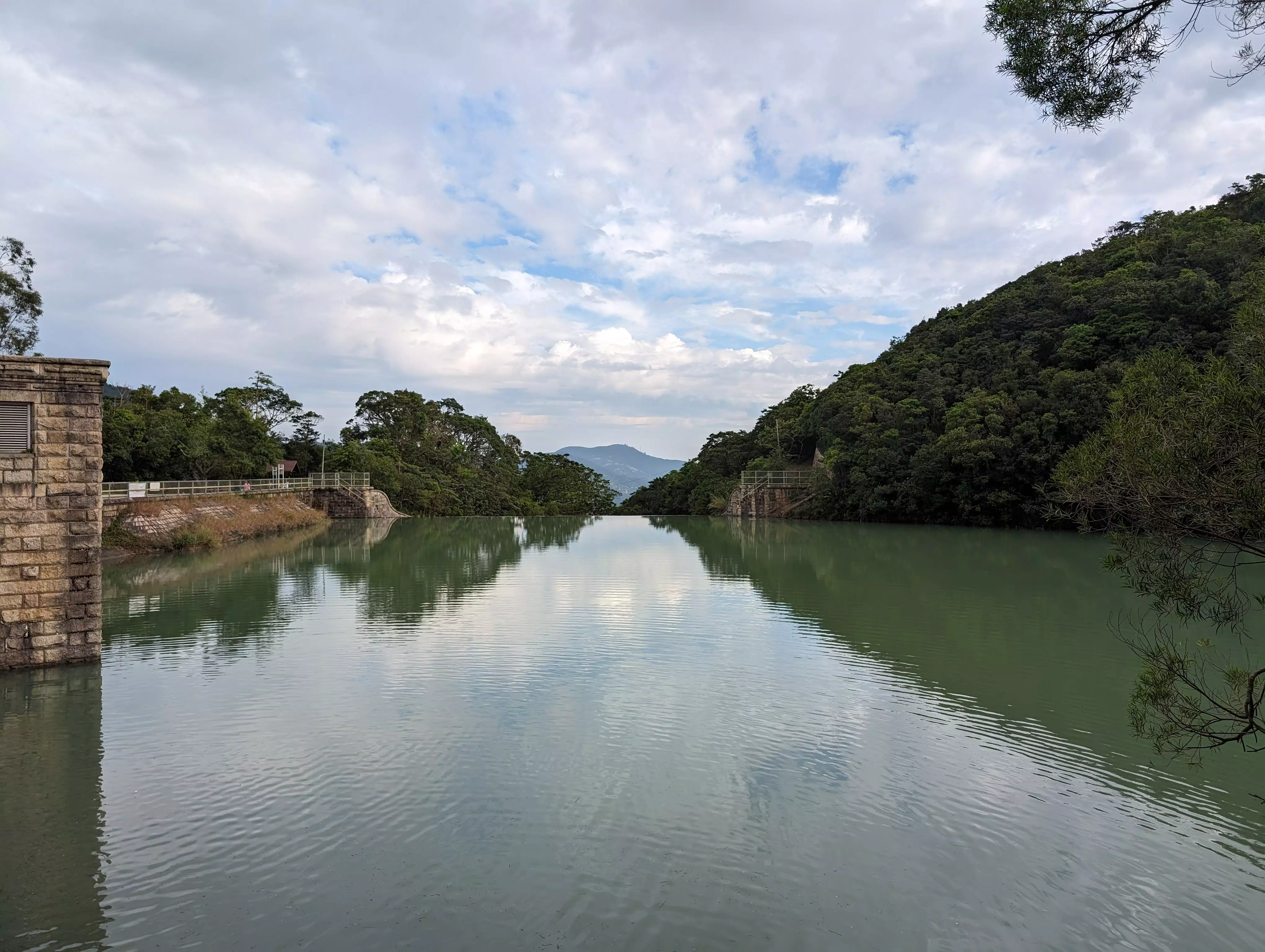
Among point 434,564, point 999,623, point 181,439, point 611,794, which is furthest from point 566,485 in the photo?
point 611,794

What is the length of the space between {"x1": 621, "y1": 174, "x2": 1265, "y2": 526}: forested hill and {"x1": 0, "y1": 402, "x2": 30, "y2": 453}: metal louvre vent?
23.0 meters

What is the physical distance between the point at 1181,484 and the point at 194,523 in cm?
2469

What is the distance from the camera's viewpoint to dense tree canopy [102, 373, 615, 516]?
90.2 feet

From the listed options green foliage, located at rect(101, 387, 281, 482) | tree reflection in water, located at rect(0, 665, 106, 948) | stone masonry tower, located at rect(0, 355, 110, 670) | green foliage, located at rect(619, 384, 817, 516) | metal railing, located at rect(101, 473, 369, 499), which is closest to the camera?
tree reflection in water, located at rect(0, 665, 106, 948)

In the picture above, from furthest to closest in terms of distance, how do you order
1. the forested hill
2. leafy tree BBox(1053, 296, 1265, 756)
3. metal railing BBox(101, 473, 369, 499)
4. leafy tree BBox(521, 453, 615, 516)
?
leafy tree BBox(521, 453, 615, 516) < the forested hill < metal railing BBox(101, 473, 369, 499) < leafy tree BBox(1053, 296, 1265, 756)

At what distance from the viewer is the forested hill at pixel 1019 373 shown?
27766 millimetres

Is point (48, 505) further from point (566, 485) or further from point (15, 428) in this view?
point (566, 485)

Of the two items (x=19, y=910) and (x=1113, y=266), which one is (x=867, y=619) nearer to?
(x=19, y=910)

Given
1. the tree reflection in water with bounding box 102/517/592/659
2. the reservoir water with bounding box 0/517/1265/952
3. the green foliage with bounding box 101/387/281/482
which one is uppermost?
the green foliage with bounding box 101/387/281/482

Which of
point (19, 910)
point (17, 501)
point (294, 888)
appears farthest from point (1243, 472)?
point (17, 501)

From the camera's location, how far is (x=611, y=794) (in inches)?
209

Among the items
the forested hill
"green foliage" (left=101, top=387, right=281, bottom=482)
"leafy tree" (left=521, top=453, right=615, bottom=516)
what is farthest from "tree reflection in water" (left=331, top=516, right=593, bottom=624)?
"leafy tree" (left=521, top=453, right=615, bottom=516)

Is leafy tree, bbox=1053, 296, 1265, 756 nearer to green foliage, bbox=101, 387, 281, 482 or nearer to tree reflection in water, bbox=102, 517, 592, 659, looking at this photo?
tree reflection in water, bbox=102, 517, 592, 659

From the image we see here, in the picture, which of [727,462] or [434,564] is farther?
[727,462]
